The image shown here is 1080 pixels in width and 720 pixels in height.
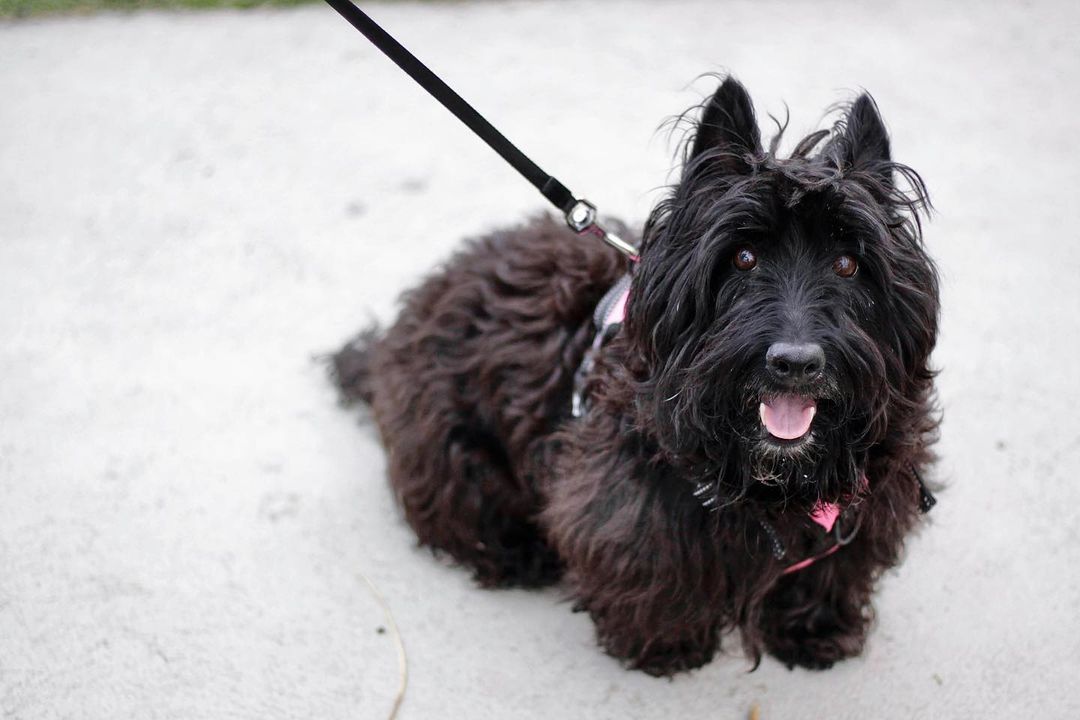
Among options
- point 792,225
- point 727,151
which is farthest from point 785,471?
point 727,151

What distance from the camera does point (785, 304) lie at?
6.22ft

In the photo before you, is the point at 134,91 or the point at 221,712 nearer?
the point at 221,712

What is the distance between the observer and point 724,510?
2234 millimetres

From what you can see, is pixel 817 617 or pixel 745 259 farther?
pixel 817 617

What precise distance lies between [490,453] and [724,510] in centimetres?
86

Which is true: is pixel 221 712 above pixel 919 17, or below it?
below

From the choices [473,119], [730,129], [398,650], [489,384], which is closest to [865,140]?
[730,129]

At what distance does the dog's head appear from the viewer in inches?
74.6

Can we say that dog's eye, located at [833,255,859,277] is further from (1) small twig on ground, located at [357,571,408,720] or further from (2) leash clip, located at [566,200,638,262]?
(1) small twig on ground, located at [357,571,408,720]

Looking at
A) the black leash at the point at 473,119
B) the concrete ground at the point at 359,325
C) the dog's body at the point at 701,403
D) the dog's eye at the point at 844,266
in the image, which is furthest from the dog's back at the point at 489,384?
the dog's eye at the point at 844,266

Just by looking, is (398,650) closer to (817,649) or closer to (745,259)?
(817,649)

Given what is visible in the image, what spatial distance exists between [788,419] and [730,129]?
627mm

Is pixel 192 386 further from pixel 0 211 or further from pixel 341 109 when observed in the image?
pixel 341 109

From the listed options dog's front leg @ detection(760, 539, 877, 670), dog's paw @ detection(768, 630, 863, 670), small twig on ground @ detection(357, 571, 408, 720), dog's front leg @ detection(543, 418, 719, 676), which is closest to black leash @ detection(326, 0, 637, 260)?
dog's front leg @ detection(543, 418, 719, 676)
